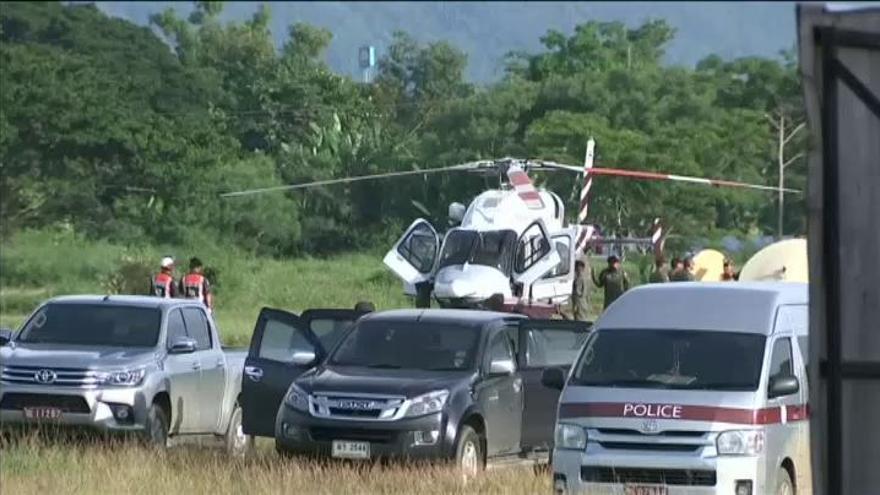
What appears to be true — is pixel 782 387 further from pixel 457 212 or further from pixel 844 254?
pixel 457 212

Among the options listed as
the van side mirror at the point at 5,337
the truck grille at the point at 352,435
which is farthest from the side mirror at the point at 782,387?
the van side mirror at the point at 5,337

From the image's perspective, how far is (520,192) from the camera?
3048cm

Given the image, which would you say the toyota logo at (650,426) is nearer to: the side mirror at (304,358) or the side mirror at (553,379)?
the side mirror at (553,379)

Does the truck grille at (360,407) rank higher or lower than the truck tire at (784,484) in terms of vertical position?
higher

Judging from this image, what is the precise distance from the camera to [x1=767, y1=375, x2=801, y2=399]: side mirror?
14.3 meters

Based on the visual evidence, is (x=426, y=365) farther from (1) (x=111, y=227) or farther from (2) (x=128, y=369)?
(1) (x=111, y=227)

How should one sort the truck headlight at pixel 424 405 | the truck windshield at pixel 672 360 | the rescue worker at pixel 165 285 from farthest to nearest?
1. the rescue worker at pixel 165 285
2. the truck headlight at pixel 424 405
3. the truck windshield at pixel 672 360

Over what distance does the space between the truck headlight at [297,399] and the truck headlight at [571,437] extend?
9.97 ft

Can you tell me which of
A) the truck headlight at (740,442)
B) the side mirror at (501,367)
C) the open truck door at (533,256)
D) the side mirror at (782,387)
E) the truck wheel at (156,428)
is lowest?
the truck wheel at (156,428)

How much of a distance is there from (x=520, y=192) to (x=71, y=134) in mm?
25798

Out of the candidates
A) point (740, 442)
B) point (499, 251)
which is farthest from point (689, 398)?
point (499, 251)

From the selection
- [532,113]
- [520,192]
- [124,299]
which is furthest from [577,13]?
[124,299]

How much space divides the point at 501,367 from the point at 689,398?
127 inches

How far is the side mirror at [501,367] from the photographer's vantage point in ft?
56.4
